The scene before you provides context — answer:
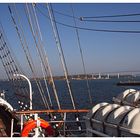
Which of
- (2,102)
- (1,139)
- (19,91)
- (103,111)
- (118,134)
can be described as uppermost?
(19,91)

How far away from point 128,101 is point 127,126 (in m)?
2.92

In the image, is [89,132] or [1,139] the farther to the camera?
[89,132]

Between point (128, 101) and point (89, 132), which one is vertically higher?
Answer: point (128, 101)

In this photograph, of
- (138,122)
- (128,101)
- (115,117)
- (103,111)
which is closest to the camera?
(138,122)

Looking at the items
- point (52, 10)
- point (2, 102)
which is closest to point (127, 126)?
point (52, 10)

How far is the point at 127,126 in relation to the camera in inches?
184

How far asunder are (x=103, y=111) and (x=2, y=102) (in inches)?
192

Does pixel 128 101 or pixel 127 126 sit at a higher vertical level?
pixel 128 101

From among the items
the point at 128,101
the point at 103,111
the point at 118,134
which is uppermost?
the point at 128,101

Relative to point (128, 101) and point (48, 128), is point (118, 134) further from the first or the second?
point (128, 101)

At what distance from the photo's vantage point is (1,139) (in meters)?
1.59

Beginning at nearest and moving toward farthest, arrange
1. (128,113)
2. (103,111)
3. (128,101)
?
(128,113), (103,111), (128,101)

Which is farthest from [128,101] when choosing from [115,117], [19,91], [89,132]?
[19,91]

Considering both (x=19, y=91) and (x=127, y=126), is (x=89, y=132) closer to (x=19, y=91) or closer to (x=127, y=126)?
(x=127, y=126)
